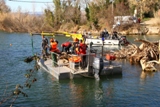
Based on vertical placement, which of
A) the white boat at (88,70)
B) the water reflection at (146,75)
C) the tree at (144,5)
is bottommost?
the water reflection at (146,75)

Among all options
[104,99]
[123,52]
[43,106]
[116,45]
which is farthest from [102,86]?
[116,45]

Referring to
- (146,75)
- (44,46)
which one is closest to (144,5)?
(146,75)

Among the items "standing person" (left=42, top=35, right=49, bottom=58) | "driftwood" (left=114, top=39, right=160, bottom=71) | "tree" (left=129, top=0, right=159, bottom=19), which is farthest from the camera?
"tree" (left=129, top=0, right=159, bottom=19)

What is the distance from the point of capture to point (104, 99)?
13.6m

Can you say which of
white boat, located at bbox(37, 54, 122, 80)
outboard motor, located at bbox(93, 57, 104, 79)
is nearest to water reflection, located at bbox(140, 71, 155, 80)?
white boat, located at bbox(37, 54, 122, 80)

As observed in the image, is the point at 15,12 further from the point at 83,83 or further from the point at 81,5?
the point at 83,83

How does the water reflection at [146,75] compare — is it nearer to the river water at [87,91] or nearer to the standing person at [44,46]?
the river water at [87,91]

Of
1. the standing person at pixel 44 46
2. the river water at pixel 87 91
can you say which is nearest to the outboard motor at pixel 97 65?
the river water at pixel 87 91

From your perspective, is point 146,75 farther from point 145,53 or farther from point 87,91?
point 87,91

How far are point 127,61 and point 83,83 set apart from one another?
830cm

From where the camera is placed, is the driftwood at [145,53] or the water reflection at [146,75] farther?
the driftwood at [145,53]

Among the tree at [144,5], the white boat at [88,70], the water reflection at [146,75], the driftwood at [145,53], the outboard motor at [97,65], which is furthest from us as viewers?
the tree at [144,5]

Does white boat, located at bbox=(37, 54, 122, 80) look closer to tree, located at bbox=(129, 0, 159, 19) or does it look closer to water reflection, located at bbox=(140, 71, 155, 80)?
water reflection, located at bbox=(140, 71, 155, 80)

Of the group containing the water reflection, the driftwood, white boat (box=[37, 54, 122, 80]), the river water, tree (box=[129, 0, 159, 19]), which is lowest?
the river water
